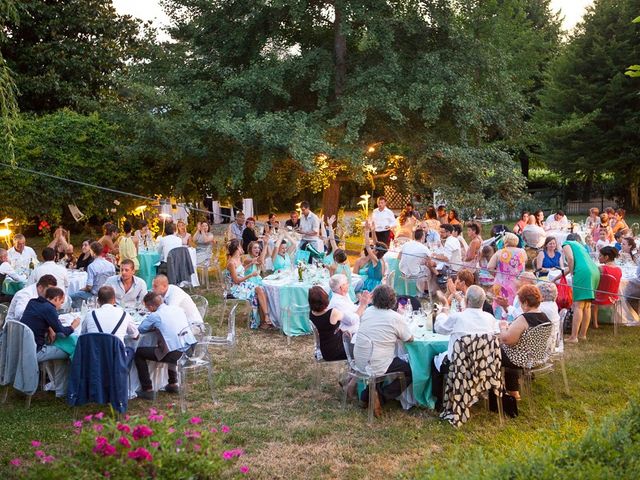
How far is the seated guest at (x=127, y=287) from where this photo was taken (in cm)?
856

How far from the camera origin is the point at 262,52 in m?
16.9

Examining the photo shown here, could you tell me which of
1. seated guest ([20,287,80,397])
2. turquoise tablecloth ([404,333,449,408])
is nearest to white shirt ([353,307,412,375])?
turquoise tablecloth ([404,333,449,408])

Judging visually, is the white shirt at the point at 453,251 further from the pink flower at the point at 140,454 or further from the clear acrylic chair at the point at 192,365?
the pink flower at the point at 140,454

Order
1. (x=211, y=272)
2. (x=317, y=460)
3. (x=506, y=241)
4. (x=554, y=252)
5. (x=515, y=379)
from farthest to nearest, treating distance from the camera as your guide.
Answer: (x=211, y=272) → (x=554, y=252) → (x=506, y=241) → (x=515, y=379) → (x=317, y=460)

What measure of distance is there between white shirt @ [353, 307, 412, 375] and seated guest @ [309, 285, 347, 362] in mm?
620

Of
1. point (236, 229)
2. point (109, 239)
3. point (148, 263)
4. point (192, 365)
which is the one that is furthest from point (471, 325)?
point (236, 229)

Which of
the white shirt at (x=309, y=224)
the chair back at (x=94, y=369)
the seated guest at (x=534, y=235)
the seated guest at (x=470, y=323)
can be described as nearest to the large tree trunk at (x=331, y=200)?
the white shirt at (x=309, y=224)

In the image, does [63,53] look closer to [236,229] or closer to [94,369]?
[236,229]

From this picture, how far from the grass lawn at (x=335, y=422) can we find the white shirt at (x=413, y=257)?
3030 millimetres

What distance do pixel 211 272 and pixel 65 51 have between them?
36.5ft

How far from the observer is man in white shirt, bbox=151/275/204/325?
7586 millimetres

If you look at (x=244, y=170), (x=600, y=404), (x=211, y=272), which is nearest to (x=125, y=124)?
(x=244, y=170)

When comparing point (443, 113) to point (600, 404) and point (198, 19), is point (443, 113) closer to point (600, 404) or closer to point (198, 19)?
point (198, 19)

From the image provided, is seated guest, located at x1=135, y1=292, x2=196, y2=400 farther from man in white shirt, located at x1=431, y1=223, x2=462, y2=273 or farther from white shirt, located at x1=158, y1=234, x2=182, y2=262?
white shirt, located at x1=158, y1=234, x2=182, y2=262
